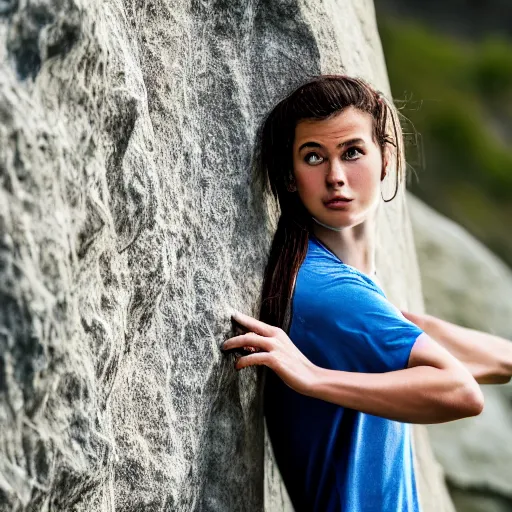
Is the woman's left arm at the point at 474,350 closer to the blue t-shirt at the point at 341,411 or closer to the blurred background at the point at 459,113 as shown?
the blue t-shirt at the point at 341,411

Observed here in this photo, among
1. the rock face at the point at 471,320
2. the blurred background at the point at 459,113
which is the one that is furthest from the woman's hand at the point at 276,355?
the blurred background at the point at 459,113

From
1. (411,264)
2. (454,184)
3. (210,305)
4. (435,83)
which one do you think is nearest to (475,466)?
(411,264)

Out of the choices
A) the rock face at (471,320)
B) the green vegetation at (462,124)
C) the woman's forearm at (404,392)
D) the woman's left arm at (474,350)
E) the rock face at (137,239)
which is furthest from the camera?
the green vegetation at (462,124)

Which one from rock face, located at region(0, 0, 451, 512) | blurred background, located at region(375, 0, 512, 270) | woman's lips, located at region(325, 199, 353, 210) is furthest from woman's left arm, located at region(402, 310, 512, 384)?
blurred background, located at region(375, 0, 512, 270)

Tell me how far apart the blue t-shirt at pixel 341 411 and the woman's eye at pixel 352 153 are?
15 centimetres

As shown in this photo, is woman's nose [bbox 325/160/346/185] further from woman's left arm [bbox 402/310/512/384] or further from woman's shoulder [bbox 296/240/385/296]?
woman's left arm [bbox 402/310/512/384]

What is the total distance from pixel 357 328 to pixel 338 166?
0.25m

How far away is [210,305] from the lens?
51.7 inches

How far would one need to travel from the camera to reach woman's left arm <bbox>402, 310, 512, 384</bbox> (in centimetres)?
168

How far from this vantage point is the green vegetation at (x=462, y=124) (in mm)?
5383

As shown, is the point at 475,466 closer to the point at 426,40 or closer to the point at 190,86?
the point at 190,86

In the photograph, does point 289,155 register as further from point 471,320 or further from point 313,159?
point 471,320

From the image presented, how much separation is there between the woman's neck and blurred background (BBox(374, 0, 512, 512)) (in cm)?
170

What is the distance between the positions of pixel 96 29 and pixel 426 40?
17.1 ft
